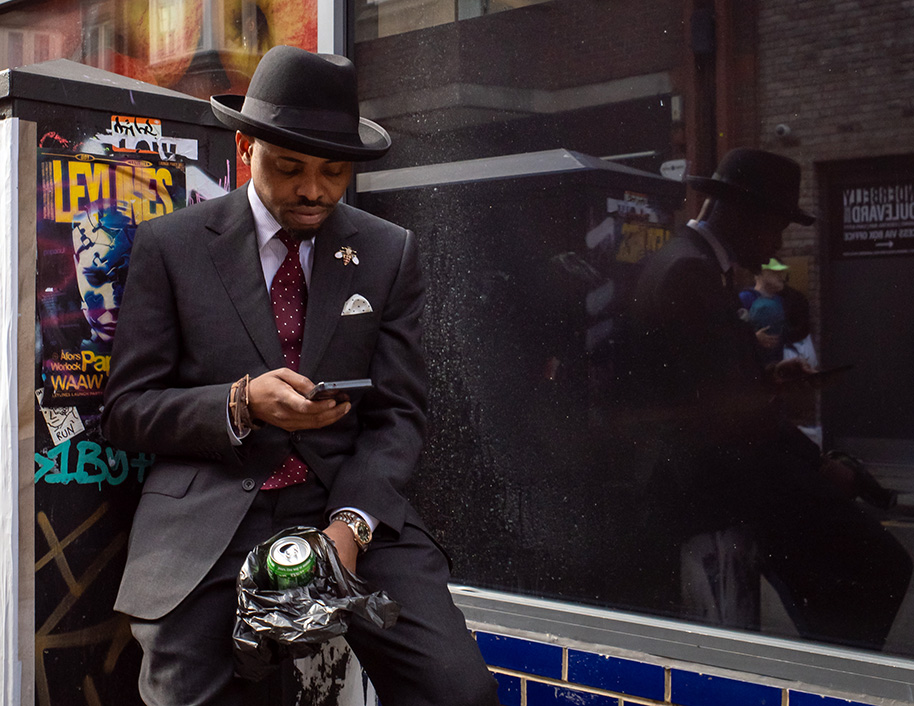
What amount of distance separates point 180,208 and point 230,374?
0.55 metres

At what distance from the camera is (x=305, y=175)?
2.20 m

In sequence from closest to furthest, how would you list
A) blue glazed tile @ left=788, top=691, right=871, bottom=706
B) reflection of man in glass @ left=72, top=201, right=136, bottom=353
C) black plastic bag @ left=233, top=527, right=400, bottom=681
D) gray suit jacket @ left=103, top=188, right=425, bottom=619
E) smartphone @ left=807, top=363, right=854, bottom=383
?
black plastic bag @ left=233, top=527, right=400, bottom=681
gray suit jacket @ left=103, top=188, right=425, bottom=619
reflection of man in glass @ left=72, top=201, right=136, bottom=353
blue glazed tile @ left=788, top=691, right=871, bottom=706
smartphone @ left=807, top=363, right=854, bottom=383

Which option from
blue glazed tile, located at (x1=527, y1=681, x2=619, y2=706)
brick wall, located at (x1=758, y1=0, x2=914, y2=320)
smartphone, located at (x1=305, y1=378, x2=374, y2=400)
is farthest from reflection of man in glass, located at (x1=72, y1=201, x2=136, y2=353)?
brick wall, located at (x1=758, y1=0, x2=914, y2=320)

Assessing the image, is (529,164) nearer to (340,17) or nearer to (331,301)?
(340,17)

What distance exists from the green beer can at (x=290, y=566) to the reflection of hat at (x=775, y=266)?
5.41 ft

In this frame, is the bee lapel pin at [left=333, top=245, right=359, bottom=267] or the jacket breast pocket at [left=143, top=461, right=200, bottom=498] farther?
the bee lapel pin at [left=333, top=245, right=359, bottom=267]

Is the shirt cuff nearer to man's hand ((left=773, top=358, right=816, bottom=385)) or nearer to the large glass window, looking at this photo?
the large glass window

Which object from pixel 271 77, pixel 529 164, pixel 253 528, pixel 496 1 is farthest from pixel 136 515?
pixel 496 1

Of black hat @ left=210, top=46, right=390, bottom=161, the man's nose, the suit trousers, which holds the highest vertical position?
black hat @ left=210, top=46, right=390, bottom=161

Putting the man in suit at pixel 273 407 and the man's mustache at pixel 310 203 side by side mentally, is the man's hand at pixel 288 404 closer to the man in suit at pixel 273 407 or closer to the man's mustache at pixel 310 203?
the man in suit at pixel 273 407

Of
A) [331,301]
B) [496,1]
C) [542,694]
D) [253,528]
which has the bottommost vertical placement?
[542,694]

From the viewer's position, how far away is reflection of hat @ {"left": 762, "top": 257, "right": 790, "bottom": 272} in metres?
2.88

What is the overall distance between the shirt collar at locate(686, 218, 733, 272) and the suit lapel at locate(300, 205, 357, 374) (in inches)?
46.1

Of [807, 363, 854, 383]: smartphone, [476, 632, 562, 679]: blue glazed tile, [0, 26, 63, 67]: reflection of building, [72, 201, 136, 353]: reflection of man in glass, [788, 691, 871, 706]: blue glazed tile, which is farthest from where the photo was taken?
[0, 26, 63, 67]: reflection of building
